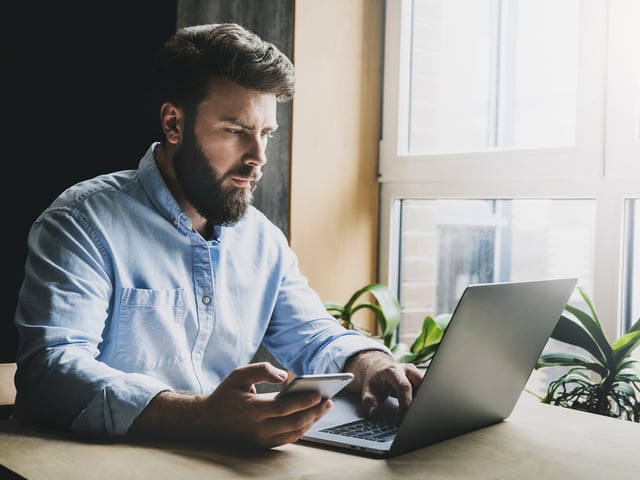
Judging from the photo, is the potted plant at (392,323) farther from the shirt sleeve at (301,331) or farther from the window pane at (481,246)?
the shirt sleeve at (301,331)

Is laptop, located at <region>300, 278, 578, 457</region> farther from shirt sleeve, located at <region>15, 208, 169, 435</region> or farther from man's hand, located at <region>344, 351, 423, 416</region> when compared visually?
shirt sleeve, located at <region>15, 208, 169, 435</region>

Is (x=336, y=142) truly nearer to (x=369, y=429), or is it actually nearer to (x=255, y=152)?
(x=255, y=152)

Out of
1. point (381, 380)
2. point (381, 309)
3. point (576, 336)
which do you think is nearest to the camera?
point (381, 380)

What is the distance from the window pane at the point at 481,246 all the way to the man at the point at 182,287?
2.80ft

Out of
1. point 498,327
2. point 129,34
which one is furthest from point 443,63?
point 498,327

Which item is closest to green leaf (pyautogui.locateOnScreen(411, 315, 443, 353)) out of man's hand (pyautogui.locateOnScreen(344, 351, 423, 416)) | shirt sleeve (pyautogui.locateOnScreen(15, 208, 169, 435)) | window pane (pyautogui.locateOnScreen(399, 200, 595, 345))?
window pane (pyautogui.locateOnScreen(399, 200, 595, 345))

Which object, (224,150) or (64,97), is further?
(64,97)

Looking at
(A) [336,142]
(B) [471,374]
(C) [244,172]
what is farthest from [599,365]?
(A) [336,142]

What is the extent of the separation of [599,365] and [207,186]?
105 centimetres

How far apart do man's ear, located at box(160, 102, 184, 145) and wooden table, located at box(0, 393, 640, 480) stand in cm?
74

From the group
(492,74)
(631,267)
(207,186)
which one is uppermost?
(492,74)

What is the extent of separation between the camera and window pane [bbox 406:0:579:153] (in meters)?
2.28

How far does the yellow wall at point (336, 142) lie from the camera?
8.54ft

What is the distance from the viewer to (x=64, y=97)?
2.25 meters
